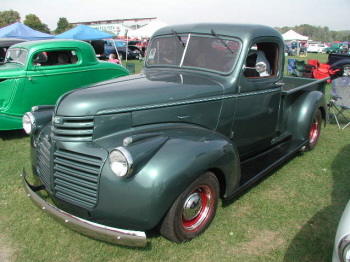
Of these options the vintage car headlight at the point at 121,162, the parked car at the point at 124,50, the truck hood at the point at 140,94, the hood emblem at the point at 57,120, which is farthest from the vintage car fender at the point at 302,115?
the parked car at the point at 124,50

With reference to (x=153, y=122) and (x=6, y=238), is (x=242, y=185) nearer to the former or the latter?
(x=153, y=122)

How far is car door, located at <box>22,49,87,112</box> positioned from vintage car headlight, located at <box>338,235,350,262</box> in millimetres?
5758

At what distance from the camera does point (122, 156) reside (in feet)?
7.34

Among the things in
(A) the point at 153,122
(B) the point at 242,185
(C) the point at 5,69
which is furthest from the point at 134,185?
(C) the point at 5,69

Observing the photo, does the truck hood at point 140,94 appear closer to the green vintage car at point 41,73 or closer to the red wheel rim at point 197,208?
the red wheel rim at point 197,208

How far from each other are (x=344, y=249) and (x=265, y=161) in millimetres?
2194

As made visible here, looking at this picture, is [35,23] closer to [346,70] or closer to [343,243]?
[346,70]

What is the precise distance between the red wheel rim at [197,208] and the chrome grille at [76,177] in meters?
0.80

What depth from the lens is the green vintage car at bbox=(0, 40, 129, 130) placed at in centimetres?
572

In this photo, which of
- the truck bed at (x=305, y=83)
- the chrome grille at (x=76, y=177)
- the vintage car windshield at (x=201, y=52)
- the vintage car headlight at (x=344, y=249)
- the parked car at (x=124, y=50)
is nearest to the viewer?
the vintage car headlight at (x=344, y=249)

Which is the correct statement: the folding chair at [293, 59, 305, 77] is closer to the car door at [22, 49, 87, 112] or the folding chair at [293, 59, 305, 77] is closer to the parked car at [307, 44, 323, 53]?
the car door at [22, 49, 87, 112]

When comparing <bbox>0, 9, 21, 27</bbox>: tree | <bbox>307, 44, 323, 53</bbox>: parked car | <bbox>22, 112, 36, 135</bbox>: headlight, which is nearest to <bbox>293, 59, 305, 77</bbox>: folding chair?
<bbox>22, 112, 36, 135</bbox>: headlight

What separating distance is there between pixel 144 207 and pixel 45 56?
523 centimetres

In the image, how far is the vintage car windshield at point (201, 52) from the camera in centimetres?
351
